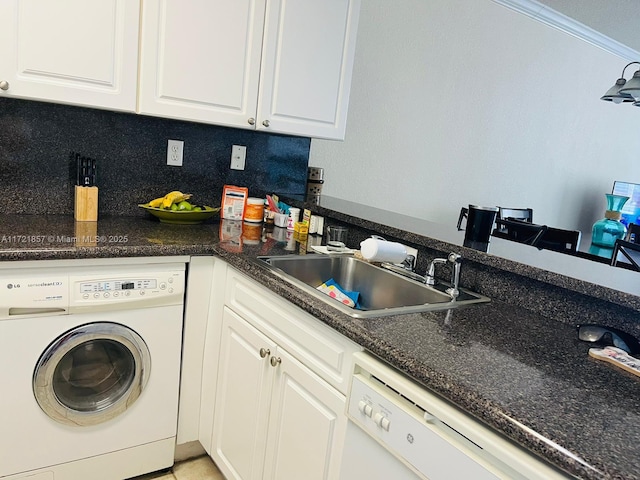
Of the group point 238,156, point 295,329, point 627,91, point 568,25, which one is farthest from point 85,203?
point 568,25

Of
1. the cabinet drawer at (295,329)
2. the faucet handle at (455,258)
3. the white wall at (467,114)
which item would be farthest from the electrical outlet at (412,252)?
the white wall at (467,114)

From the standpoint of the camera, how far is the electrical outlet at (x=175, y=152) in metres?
2.30

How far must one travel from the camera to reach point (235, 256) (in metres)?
1.73

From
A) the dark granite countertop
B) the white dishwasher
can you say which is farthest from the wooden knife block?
the white dishwasher

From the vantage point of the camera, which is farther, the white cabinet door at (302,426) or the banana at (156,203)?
the banana at (156,203)

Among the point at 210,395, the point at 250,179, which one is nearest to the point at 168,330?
the point at 210,395

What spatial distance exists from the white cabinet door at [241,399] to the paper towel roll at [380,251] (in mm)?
424

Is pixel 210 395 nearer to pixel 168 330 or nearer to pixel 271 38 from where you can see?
pixel 168 330

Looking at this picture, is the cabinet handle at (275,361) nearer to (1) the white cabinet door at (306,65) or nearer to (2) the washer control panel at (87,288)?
(2) the washer control panel at (87,288)

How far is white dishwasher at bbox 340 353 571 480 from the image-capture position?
33.0 inches

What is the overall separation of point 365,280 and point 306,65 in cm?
103

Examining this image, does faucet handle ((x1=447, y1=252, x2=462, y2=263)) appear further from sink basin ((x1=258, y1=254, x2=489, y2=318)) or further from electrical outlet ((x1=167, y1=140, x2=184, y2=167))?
electrical outlet ((x1=167, y1=140, x2=184, y2=167))

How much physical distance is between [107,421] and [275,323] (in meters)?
0.76

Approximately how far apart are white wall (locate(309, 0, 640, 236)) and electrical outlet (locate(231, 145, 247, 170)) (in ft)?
1.82
